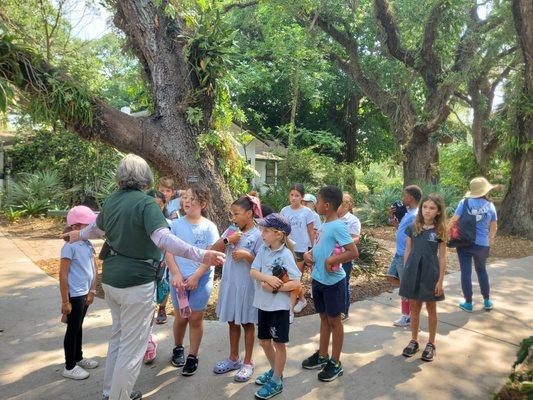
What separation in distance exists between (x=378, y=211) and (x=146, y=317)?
1221 cm

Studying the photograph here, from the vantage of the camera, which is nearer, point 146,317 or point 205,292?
point 146,317

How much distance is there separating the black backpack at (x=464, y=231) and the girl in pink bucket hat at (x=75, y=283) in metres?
4.24

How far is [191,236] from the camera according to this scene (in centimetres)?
380

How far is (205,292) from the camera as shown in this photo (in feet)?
12.4

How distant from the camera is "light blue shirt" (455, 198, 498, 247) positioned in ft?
18.5

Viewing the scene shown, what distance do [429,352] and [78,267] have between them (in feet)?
10.6

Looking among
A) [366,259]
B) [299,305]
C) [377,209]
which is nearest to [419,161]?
[377,209]

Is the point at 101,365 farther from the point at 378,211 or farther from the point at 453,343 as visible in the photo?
the point at 378,211

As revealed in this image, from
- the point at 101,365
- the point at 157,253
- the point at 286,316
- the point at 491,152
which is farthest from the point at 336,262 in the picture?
the point at 491,152

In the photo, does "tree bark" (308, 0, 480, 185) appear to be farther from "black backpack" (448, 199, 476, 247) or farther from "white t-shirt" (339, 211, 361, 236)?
"white t-shirt" (339, 211, 361, 236)

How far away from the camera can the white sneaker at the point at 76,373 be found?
3.67m

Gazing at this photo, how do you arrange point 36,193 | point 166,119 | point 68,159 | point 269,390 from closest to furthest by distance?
1. point 269,390
2. point 166,119
3. point 36,193
4. point 68,159

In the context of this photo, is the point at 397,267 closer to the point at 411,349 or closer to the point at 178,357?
the point at 411,349

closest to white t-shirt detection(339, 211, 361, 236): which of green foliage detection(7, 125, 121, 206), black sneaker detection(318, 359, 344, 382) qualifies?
black sneaker detection(318, 359, 344, 382)
